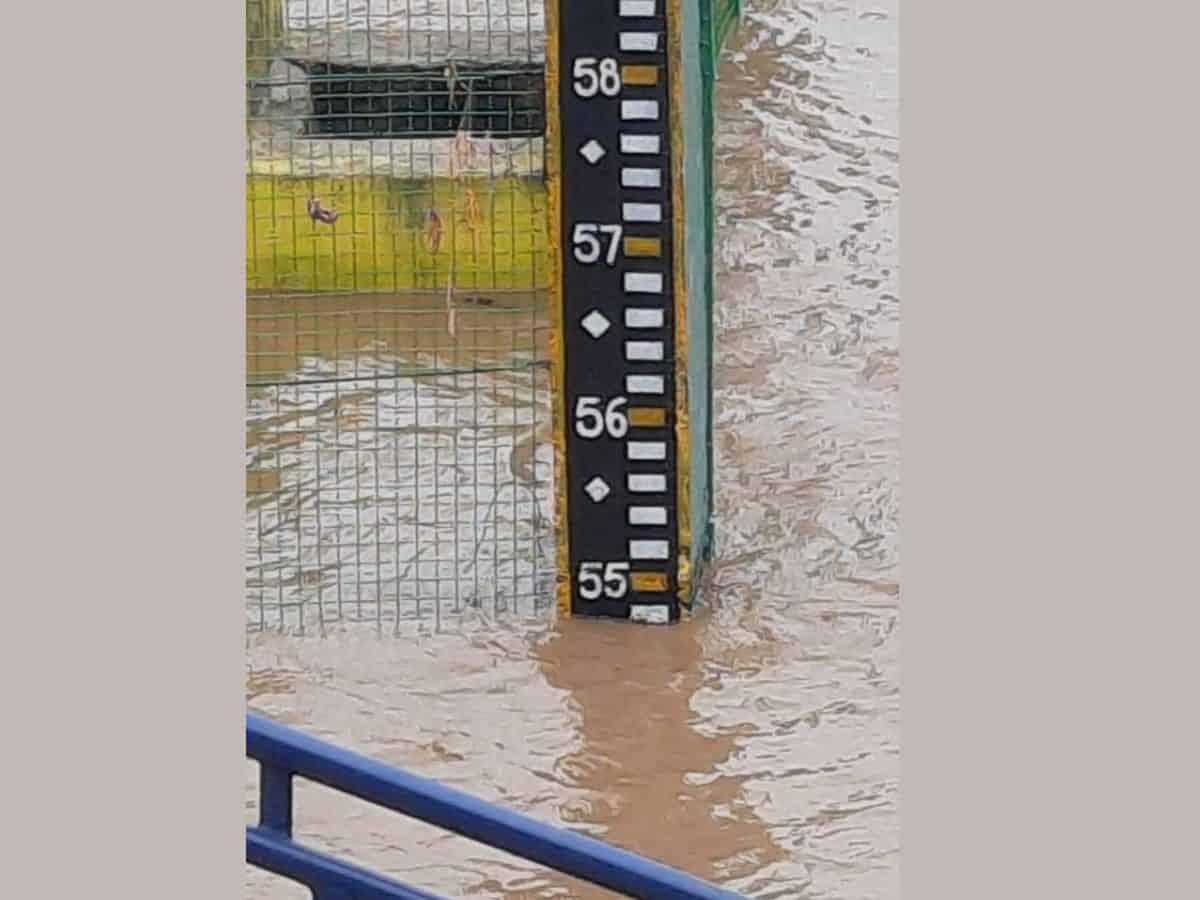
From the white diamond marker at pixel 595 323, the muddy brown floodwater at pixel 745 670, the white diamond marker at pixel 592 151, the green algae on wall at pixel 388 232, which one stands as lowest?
the muddy brown floodwater at pixel 745 670

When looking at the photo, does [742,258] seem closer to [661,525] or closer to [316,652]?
[661,525]

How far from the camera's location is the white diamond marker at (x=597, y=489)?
11.5ft

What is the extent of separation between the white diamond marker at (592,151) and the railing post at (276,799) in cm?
180

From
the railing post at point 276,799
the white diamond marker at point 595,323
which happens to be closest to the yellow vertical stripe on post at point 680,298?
the white diamond marker at point 595,323

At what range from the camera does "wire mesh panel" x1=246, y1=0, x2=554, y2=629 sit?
3463 mm

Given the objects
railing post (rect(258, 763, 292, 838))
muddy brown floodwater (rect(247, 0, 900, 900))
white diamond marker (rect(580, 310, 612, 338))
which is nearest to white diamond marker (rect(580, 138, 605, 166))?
white diamond marker (rect(580, 310, 612, 338))

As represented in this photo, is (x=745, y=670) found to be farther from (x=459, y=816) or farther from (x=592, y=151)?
(x=459, y=816)

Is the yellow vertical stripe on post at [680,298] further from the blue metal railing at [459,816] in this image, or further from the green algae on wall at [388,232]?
the blue metal railing at [459,816]

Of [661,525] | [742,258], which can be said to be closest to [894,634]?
[661,525]

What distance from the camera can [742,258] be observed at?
15.3ft

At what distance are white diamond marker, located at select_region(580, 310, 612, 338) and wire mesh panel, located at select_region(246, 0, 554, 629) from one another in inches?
2.7

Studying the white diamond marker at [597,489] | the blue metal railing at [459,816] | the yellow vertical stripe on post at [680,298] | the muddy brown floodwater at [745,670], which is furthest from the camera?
the white diamond marker at [597,489]

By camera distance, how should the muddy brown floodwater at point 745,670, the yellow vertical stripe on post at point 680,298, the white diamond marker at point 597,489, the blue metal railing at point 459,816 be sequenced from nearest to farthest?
the blue metal railing at point 459,816, the muddy brown floodwater at point 745,670, the yellow vertical stripe on post at point 680,298, the white diamond marker at point 597,489

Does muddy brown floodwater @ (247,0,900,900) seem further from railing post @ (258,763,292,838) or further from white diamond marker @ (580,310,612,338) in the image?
railing post @ (258,763,292,838)
